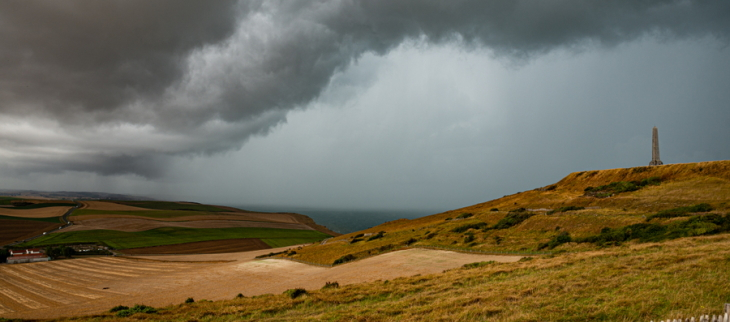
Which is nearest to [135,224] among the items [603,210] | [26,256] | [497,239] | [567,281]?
[26,256]

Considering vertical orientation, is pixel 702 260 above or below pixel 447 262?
above

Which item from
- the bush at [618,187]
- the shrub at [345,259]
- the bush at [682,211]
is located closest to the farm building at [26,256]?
the shrub at [345,259]

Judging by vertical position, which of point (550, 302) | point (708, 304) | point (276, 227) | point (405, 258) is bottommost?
point (276, 227)

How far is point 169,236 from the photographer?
375 feet

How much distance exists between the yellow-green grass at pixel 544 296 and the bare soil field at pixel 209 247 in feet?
264

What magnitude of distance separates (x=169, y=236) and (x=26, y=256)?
137 ft

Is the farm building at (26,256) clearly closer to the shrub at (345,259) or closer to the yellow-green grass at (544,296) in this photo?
the shrub at (345,259)

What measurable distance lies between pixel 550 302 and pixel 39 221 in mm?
179688

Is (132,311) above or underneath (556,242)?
underneath

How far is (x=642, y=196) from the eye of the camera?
5203 cm

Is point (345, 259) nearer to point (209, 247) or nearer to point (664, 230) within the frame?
point (664, 230)

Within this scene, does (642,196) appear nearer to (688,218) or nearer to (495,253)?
(688,218)

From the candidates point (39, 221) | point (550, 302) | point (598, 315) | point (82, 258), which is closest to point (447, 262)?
point (550, 302)

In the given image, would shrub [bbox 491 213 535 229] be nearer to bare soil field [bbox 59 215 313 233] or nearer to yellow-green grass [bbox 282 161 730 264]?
yellow-green grass [bbox 282 161 730 264]
